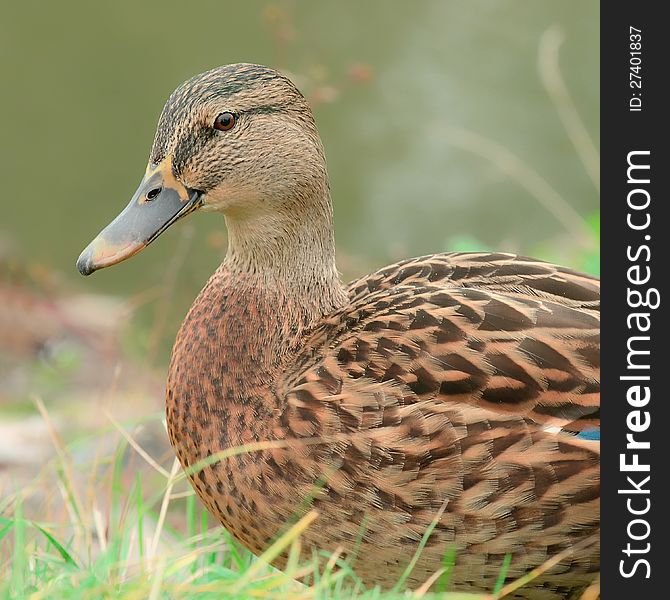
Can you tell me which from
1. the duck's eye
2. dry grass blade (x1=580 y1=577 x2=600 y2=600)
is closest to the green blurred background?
the duck's eye

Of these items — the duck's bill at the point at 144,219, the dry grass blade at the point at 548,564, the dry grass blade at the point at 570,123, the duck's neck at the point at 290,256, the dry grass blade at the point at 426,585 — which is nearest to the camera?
the dry grass blade at the point at 426,585

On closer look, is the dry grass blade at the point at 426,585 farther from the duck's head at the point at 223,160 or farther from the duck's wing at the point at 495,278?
the duck's head at the point at 223,160

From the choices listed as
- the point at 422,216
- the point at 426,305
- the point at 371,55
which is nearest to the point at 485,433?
the point at 426,305

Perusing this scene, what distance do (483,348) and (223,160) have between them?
886 millimetres

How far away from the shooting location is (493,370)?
2924 mm

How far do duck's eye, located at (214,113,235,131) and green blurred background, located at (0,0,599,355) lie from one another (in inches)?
267

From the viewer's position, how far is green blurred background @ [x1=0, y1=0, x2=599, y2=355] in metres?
11.4

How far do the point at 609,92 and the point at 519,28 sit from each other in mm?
10512

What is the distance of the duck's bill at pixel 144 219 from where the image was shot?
3.00 metres

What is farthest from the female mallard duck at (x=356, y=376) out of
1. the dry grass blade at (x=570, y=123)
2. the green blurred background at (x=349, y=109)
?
the green blurred background at (x=349, y=109)

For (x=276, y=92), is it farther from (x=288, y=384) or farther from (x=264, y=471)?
(x=264, y=471)

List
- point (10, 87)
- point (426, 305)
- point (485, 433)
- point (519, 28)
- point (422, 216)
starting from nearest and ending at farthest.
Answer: point (485, 433)
point (426, 305)
point (422, 216)
point (519, 28)
point (10, 87)

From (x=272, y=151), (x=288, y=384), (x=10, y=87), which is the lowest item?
(x=288, y=384)

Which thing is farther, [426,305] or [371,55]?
[371,55]
